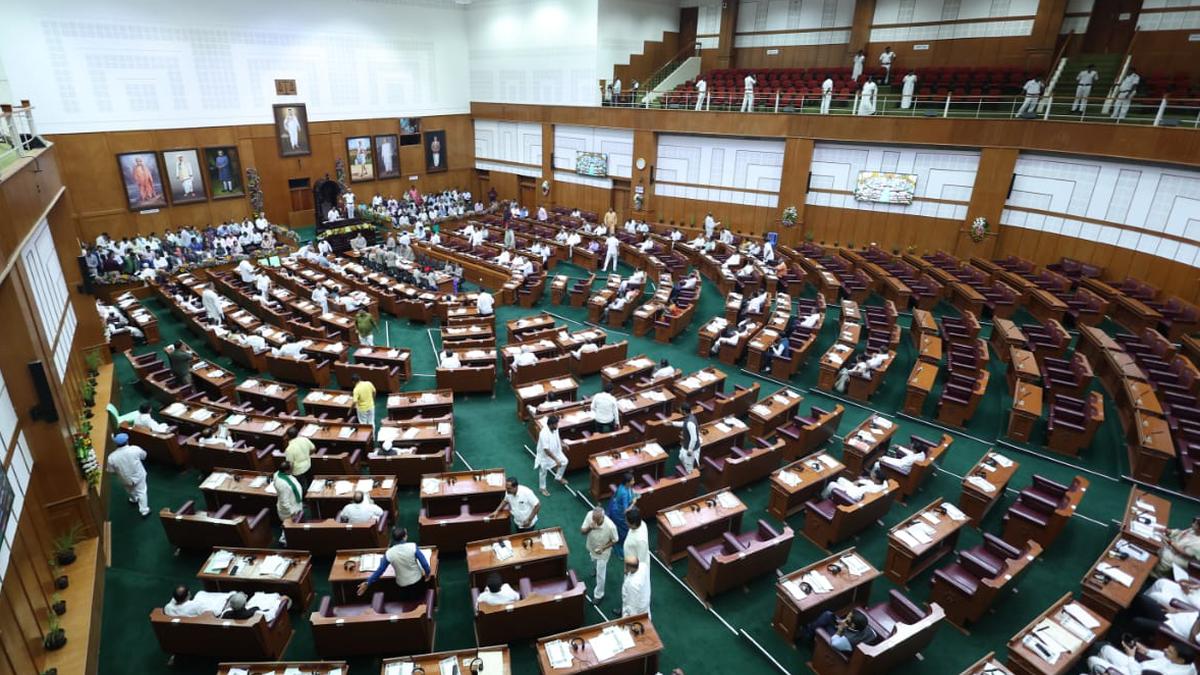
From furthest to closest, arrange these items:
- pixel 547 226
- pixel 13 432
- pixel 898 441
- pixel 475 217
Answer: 1. pixel 475 217
2. pixel 547 226
3. pixel 898 441
4. pixel 13 432

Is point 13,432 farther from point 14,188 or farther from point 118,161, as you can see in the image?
point 118,161

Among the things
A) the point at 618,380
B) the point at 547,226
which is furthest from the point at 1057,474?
the point at 547,226

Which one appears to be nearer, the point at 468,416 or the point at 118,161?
the point at 468,416

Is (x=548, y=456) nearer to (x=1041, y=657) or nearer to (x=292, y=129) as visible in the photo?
(x=1041, y=657)

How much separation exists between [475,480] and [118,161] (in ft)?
71.2

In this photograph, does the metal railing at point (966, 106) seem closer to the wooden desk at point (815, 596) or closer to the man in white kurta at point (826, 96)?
the man in white kurta at point (826, 96)

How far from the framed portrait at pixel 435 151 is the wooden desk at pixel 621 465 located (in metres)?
25.6

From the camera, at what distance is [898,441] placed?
11.6 metres

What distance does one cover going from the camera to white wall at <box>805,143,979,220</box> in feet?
64.0

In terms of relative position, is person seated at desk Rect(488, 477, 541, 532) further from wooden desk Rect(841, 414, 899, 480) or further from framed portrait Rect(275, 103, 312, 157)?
framed portrait Rect(275, 103, 312, 157)

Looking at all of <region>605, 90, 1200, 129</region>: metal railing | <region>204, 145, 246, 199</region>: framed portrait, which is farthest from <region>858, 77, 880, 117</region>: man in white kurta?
<region>204, 145, 246, 199</region>: framed portrait

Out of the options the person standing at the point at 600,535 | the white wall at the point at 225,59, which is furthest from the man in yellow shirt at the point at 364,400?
the white wall at the point at 225,59

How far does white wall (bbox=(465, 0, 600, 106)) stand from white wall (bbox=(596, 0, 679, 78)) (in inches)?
18.5

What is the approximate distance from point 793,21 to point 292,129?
21889mm
